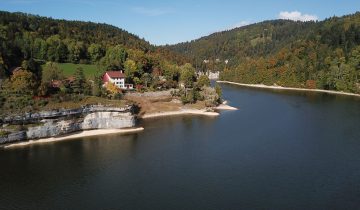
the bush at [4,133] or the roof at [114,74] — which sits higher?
the roof at [114,74]

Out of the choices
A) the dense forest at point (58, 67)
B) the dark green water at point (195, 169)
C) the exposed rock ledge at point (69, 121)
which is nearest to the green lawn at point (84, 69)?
the dense forest at point (58, 67)

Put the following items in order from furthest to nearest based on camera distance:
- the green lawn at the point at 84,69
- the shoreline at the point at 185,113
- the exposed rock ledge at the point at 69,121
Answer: the green lawn at the point at 84,69 < the shoreline at the point at 185,113 < the exposed rock ledge at the point at 69,121

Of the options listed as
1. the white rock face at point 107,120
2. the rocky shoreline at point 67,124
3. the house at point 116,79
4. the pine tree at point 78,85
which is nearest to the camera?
the rocky shoreline at point 67,124

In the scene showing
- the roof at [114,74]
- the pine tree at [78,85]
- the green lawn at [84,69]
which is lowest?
the pine tree at [78,85]

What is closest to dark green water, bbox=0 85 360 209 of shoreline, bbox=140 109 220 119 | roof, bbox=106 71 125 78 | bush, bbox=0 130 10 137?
bush, bbox=0 130 10 137

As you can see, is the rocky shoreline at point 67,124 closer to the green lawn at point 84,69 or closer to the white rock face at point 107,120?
the white rock face at point 107,120

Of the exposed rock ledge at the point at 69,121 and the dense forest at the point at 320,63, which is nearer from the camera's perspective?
the exposed rock ledge at the point at 69,121

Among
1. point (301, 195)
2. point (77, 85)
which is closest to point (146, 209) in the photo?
point (301, 195)

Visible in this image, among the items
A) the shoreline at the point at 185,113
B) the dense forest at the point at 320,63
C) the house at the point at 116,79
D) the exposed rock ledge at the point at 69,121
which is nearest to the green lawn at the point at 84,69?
the house at the point at 116,79
